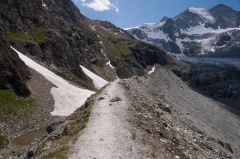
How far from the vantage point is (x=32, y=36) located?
272ft

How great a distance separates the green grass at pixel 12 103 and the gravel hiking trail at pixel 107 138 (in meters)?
17.5

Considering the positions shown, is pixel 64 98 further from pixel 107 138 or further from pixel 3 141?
pixel 107 138

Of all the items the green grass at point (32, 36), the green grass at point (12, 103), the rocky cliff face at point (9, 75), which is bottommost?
the green grass at point (12, 103)

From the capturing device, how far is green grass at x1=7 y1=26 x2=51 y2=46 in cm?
7312

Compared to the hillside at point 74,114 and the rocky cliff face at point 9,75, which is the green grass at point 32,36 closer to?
the hillside at point 74,114

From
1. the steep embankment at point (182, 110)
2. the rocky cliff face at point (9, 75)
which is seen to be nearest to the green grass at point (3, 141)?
the rocky cliff face at point (9, 75)

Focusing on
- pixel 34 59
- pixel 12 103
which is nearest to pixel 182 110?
pixel 12 103

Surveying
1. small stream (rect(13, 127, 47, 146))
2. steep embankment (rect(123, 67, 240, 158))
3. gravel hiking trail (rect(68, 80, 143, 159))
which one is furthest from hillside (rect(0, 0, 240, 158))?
steep embankment (rect(123, 67, 240, 158))

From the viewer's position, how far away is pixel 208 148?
22688mm

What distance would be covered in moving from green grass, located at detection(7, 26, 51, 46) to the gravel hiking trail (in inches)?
2246

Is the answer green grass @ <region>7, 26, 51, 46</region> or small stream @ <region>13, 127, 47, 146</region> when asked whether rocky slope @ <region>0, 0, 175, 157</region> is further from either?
small stream @ <region>13, 127, 47, 146</region>

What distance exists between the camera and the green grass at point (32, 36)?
7312 centimetres

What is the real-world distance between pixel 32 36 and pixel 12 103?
4957 centimetres

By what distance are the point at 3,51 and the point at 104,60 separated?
10755 cm
